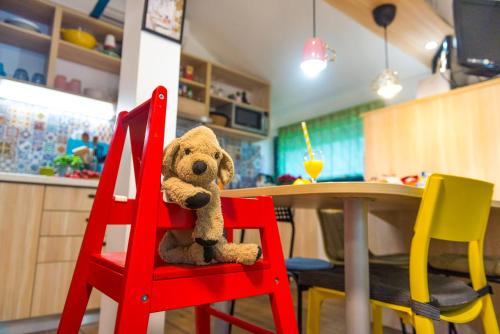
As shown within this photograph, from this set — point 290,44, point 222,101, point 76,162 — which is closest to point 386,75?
point 290,44

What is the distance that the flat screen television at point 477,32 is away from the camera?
2.09 meters

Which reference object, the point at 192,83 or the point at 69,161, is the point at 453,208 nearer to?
the point at 69,161

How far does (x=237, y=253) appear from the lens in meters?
0.79

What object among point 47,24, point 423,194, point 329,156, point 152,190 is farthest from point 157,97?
point 329,156

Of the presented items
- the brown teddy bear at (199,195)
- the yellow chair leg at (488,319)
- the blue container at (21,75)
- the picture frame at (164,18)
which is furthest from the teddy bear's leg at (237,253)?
the blue container at (21,75)

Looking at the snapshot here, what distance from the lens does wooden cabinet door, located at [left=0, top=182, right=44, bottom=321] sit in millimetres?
1902

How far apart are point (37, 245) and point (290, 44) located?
10.00 feet

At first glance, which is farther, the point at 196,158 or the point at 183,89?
the point at 183,89

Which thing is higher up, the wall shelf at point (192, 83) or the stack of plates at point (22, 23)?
the stack of plates at point (22, 23)

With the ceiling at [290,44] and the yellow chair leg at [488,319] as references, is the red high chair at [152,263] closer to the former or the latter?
the yellow chair leg at [488,319]

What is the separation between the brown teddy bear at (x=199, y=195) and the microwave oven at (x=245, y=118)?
3101mm

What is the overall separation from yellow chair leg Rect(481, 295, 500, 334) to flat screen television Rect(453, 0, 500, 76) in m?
1.56

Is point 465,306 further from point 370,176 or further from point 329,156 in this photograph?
point 329,156

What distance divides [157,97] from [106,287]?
44 cm
